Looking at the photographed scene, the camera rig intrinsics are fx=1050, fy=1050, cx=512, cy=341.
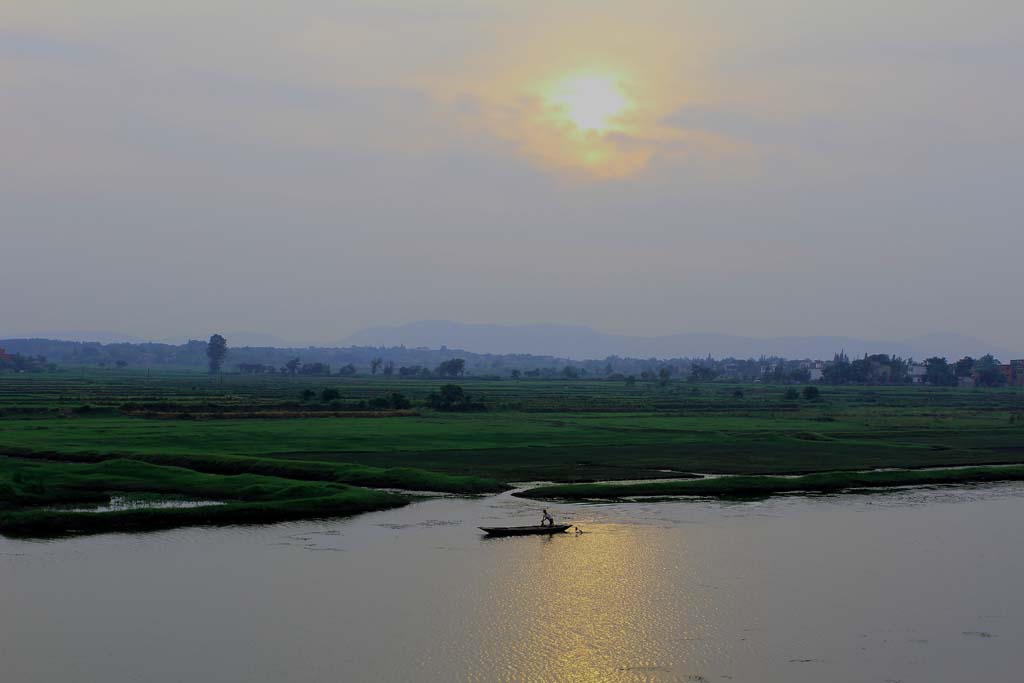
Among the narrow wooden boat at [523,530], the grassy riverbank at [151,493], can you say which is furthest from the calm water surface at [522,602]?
the grassy riverbank at [151,493]

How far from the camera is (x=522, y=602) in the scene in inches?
1219

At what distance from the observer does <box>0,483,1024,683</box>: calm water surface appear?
25594 mm

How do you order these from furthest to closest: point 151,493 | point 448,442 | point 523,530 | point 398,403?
point 398,403 → point 448,442 → point 151,493 → point 523,530

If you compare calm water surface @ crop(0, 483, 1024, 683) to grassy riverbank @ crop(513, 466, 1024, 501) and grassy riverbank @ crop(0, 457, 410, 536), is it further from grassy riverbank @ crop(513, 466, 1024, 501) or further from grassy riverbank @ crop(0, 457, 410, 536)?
grassy riverbank @ crop(513, 466, 1024, 501)

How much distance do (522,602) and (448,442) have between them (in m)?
43.9

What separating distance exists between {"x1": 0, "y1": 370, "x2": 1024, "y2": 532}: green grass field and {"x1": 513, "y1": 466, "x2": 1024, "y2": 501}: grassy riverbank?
1.59 meters

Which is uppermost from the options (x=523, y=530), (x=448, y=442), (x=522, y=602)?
(x=448, y=442)

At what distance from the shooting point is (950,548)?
39.2 m

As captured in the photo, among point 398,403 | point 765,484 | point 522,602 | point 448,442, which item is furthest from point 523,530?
point 398,403

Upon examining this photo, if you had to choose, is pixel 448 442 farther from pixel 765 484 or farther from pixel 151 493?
pixel 151 493

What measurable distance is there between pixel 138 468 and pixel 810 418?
74.0m

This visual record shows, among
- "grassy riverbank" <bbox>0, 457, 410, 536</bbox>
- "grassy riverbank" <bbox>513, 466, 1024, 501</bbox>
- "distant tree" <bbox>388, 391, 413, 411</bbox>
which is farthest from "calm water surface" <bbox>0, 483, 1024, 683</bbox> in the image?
"distant tree" <bbox>388, 391, 413, 411</bbox>

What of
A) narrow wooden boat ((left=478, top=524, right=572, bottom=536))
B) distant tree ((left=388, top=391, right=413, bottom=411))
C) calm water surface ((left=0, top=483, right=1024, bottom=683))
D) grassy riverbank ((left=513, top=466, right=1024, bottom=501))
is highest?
distant tree ((left=388, top=391, right=413, bottom=411))

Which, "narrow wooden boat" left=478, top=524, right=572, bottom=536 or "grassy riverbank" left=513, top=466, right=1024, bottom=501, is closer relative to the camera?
"narrow wooden boat" left=478, top=524, right=572, bottom=536
